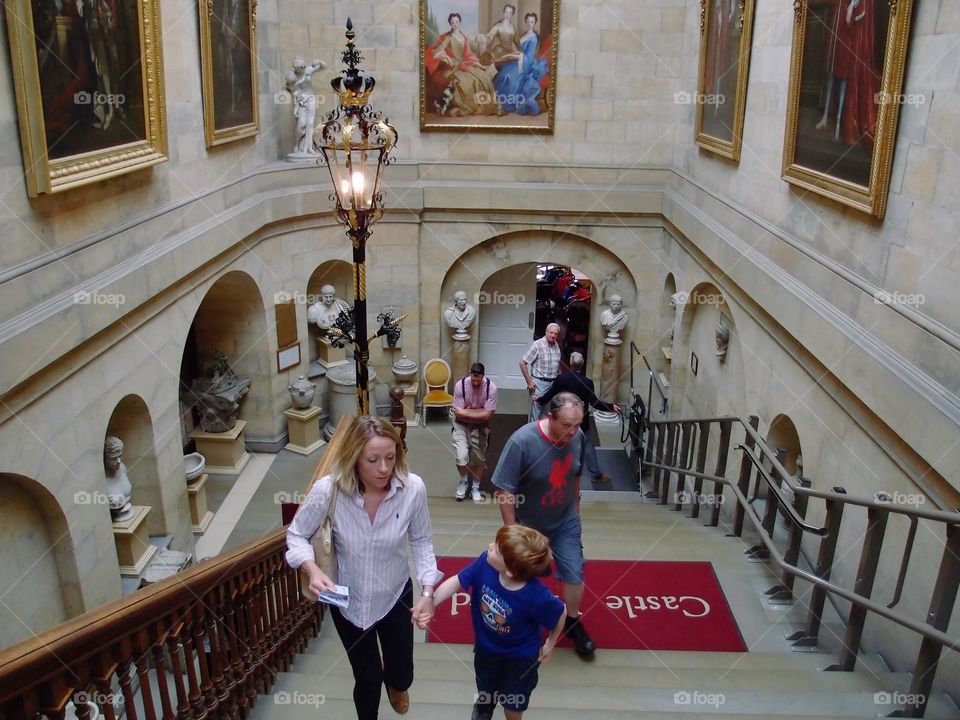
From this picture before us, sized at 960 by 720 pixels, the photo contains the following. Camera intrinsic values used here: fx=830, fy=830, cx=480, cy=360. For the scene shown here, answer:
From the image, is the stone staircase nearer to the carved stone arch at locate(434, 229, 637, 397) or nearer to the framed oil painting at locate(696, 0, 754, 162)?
the framed oil painting at locate(696, 0, 754, 162)

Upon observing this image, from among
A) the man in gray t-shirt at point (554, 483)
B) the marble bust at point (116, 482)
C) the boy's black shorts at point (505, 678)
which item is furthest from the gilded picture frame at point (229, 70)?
the boy's black shorts at point (505, 678)

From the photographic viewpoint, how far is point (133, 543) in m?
7.09

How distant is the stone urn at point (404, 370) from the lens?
40.9 feet

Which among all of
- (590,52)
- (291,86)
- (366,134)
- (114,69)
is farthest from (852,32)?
(291,86)

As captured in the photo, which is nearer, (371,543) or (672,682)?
(371,543)

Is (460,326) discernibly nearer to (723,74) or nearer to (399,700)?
(723,74)

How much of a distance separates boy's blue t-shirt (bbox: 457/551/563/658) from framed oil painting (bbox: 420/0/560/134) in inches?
377

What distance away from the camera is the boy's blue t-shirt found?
3291mm

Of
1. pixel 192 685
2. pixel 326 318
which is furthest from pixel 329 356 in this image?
pixel 192 685

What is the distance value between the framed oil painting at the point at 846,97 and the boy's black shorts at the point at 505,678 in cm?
375

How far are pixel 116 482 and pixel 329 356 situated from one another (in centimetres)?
542

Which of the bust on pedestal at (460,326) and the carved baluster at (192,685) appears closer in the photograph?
the carved baluster at (192,685)

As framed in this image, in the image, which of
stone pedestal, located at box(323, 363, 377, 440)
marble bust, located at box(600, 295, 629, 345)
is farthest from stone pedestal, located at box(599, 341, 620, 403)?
stone pedestal, located at box(323, 363, 377, 440)

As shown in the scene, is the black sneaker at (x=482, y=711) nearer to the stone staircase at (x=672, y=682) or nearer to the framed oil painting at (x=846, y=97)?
the stone staircase at (x=672, y=682)
